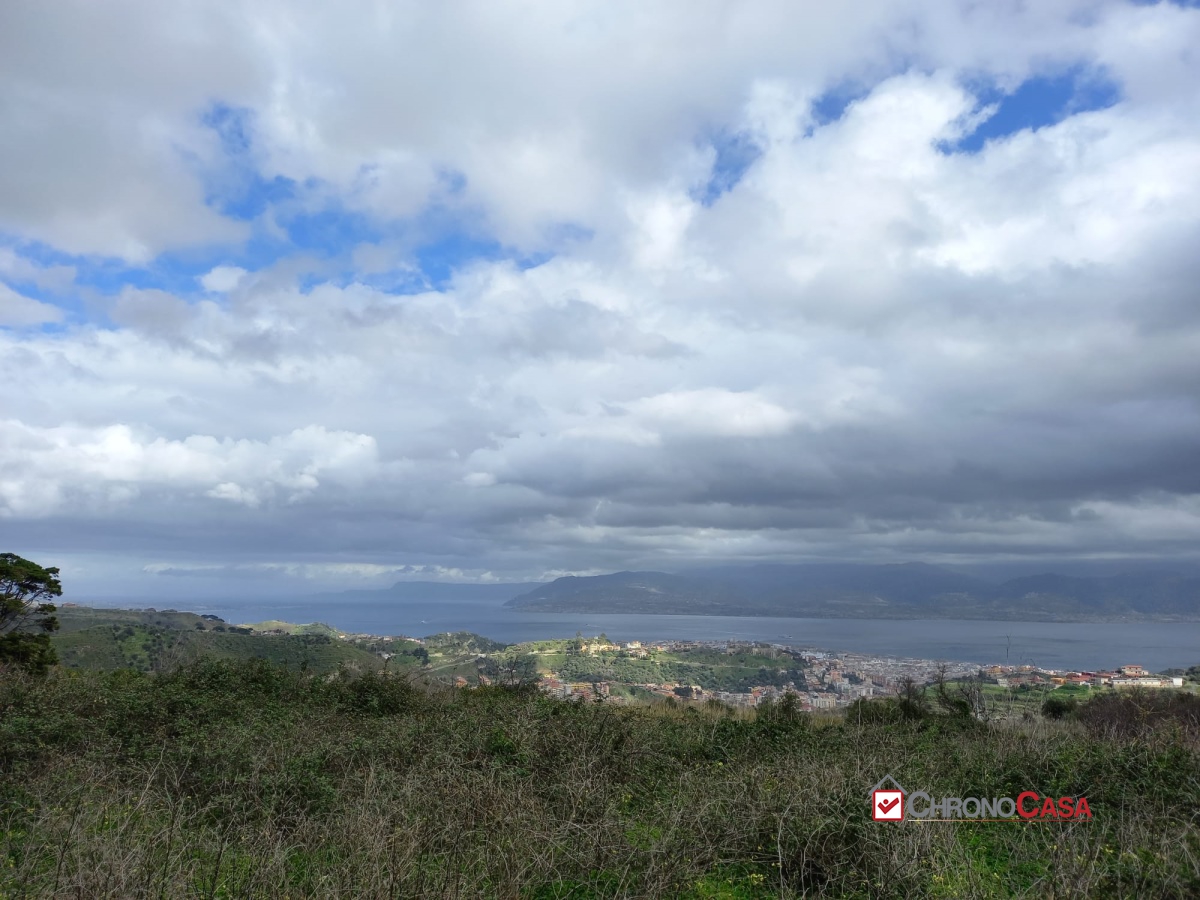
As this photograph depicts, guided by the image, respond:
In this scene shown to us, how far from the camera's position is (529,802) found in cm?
812

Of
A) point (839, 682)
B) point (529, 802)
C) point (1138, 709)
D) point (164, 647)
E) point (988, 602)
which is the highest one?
point (529, 802)

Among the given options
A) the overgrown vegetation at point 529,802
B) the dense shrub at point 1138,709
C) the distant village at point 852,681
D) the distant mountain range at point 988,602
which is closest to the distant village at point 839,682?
the distant village at point 852,681

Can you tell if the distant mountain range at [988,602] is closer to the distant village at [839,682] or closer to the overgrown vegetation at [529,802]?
the distant village at [839,682]

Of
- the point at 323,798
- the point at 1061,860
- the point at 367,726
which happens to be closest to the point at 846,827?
the point at 1061,860

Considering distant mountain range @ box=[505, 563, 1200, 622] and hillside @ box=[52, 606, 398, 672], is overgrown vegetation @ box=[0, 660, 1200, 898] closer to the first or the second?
hillside @ box=[52, 606, 398, 672]

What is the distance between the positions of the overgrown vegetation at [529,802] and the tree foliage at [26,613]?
18.0 feet

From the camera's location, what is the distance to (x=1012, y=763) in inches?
401

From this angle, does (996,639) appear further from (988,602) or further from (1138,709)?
(988,602)

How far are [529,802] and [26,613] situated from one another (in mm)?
19932

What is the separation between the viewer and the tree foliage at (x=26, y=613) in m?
18.8

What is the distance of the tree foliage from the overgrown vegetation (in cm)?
550

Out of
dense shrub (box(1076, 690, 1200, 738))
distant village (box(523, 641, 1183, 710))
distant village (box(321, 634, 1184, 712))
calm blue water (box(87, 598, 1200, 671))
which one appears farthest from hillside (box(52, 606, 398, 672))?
calm blue water (box(87, 598, 1200, 671))

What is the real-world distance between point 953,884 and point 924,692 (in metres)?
18.6

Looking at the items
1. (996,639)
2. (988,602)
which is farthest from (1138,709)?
(988,602)
